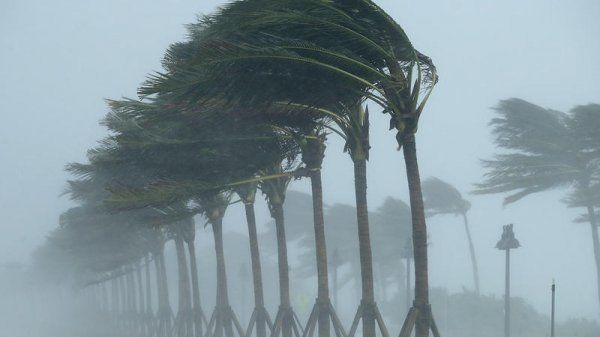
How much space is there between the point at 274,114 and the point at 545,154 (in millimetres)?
26134

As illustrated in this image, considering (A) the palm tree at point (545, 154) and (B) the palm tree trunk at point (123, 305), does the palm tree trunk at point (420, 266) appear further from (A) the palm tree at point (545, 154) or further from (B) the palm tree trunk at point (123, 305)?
(B) the palm tree trunk at point (123, 305)

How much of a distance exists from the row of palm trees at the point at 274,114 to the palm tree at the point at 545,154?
1926 cm

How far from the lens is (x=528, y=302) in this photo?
51062mm

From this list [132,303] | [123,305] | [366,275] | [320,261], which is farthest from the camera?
[123,305]

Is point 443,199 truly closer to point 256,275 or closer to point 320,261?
point 256,275

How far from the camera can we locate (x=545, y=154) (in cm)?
3997

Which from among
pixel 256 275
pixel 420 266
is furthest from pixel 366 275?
pixel 256 275

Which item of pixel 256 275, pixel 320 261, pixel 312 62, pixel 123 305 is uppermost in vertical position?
pixel 312 62

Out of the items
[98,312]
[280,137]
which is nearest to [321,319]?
[280,137]

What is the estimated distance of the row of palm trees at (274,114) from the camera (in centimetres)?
1249

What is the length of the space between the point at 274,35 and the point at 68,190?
1045 inches

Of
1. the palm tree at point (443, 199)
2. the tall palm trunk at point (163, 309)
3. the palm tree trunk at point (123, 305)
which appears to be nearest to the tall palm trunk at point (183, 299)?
the tall palm trunk at point (163, 309)

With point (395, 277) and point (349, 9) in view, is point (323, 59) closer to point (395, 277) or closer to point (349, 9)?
point (349, 9)

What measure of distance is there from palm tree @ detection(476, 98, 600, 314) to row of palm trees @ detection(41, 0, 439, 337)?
19.3 m
